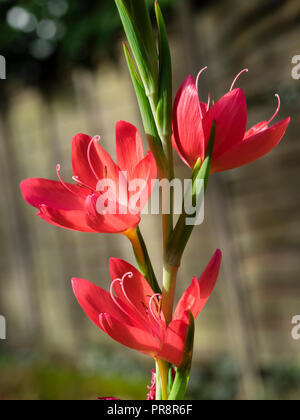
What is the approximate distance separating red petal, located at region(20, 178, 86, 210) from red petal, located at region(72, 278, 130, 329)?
46mm

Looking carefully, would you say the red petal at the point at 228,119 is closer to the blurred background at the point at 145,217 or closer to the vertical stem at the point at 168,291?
the vertical stem at the point at 168,291

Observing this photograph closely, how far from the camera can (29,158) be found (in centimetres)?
256

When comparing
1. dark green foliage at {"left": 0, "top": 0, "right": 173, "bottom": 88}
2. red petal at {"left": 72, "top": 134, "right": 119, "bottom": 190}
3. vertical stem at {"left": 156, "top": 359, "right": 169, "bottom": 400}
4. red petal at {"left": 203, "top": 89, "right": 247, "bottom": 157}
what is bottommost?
vertical stem at {"left": 156, "top": 359, "right": 169, "bottom": 400}

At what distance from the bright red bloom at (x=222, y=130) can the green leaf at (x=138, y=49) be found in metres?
0.02

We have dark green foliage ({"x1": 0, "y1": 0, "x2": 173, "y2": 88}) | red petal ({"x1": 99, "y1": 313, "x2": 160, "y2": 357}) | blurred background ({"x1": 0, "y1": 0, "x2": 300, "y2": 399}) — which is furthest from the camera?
dark green foliage ({"x1": 0, "y1": 0, "x2": 173, "y2": 88})

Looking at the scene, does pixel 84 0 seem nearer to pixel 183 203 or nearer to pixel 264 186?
pixel 264 186

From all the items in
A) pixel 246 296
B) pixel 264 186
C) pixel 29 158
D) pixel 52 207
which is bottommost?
pixel 246 296

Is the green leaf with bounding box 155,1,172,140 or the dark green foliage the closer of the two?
A: the green leaf with bounding box 155,1,172,140

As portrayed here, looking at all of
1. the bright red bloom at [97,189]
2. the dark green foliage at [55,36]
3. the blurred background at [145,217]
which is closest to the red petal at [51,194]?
the bright red bloom at [97,189]

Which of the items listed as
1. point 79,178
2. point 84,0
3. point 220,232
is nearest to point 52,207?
point 79,178

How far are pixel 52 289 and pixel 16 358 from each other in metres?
0.47

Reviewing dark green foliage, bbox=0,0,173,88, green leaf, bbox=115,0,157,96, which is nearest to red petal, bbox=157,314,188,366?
green leaf, bbox=115,0,157,96

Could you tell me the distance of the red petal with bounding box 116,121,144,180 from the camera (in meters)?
0.27

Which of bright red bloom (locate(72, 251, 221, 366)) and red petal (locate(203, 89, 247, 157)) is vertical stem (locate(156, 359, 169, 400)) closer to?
bright red bloom (locate(72, 251, 221, 366))
